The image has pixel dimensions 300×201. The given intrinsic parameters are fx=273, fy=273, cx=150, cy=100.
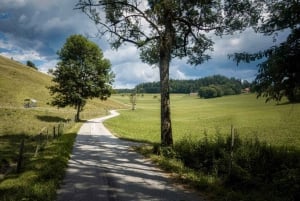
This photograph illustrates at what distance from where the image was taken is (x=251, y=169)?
30.0 ft

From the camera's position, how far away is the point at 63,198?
23.6 ft

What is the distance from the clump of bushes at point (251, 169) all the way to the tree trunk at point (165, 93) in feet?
8.11

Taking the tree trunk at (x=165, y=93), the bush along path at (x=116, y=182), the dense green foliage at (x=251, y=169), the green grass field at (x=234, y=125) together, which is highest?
the tree trunk at (x=165, y=93)

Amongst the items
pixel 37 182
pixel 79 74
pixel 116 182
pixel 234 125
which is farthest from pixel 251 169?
pixel 79 74

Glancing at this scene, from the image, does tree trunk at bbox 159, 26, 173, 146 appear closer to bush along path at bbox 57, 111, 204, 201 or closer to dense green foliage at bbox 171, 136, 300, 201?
bush along path at bbox 57, 111, 204, 201

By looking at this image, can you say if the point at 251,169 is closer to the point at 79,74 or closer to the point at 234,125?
the point at 234,125

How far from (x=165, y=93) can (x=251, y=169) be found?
6641 millimetres

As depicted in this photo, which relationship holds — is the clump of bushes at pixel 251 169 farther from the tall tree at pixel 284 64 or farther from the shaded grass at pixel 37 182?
the shaded grass at pixel 37 182

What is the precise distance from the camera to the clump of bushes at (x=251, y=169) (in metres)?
7.29

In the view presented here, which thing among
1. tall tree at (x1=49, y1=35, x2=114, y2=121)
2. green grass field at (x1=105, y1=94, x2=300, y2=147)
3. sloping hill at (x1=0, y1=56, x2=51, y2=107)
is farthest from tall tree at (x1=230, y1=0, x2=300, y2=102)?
sloping hill at (x1=0, y1=56, x2=51, y2=107)

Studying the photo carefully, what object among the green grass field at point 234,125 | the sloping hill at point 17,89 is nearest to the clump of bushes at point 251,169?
the green grass field at point 234,125

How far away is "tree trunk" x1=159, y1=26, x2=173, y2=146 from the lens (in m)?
14.6

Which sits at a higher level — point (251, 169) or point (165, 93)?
point (165, 93)

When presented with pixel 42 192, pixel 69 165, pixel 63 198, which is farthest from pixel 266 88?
pixel 69 165
